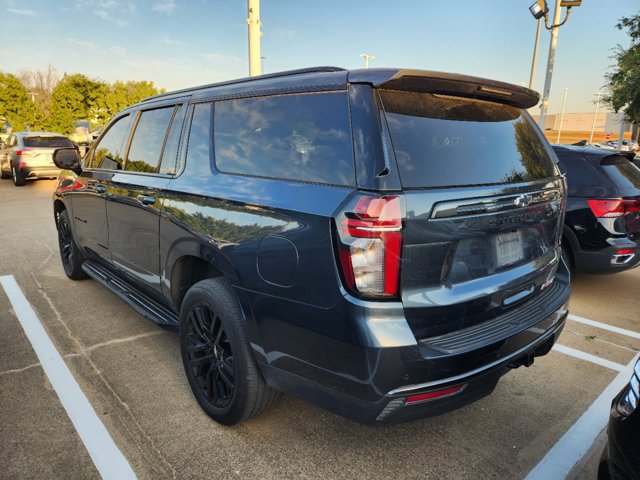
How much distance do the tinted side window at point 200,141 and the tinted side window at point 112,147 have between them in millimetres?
1173

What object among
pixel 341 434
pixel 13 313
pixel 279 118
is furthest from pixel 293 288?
pixel 13 313

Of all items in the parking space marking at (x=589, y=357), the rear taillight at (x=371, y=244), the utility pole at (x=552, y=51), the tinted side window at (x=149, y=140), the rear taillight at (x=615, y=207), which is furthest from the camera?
the utility pole at (x=552, y=51)

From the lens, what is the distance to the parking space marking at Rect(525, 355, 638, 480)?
230 centimetres

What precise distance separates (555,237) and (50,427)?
306 cm

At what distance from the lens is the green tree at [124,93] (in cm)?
2941

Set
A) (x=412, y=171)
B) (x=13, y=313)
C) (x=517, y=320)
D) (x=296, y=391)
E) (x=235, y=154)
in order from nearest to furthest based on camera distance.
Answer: (x=412, y=171) < (x=296, y=391) < (x=517, y=320) < (x=235, y=154) < (x=13, y=313)

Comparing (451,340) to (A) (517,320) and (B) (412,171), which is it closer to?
→ (A) (517,320)

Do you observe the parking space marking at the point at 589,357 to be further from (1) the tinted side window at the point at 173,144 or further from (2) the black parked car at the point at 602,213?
(1) the tinted side window at the point at 173,144

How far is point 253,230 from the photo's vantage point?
217 cm

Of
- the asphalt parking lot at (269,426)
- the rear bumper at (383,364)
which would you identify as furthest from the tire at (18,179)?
the rear bumper at (383,364)

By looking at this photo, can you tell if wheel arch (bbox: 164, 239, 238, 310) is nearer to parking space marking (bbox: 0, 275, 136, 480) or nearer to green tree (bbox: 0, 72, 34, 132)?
parking space marking (bbox: 0, 275, 136, 480)

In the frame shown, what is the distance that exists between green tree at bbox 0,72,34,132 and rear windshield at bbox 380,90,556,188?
3380 cm

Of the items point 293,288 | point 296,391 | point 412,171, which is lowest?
point 296,391

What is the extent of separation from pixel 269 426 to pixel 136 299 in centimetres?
150
